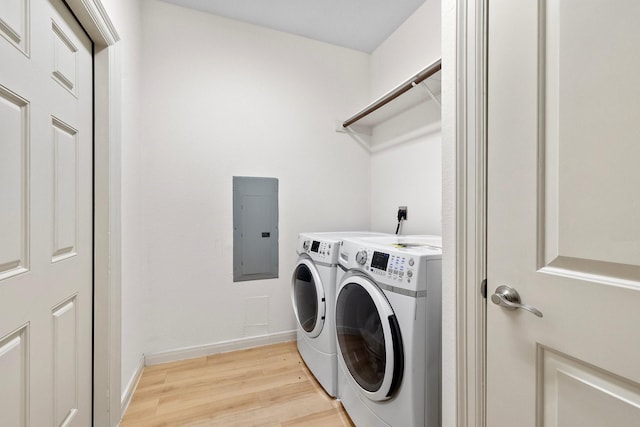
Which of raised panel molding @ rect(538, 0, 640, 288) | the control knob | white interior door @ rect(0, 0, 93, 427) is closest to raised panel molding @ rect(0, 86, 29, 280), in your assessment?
white interior door @ rect(0, 0, 93, 427)

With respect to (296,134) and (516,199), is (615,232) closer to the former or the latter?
(516,199)

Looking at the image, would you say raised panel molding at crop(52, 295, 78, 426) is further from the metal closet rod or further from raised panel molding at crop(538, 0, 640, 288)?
the metal closet rod

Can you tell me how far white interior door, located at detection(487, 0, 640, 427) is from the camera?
0.56m

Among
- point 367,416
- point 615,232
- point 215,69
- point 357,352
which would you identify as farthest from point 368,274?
point 215,69

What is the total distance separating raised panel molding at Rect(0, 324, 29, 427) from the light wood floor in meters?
0.75

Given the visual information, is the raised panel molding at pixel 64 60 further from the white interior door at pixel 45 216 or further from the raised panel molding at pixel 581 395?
the raised panel molding at pixel 581 395

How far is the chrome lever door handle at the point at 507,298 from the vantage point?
0.73m

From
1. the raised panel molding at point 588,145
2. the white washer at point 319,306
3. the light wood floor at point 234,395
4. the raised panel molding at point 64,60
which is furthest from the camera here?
the white washer at point 319,306

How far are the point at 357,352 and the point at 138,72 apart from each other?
2.21m

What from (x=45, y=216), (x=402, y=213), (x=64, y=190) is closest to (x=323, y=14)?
(x=402, y=213)

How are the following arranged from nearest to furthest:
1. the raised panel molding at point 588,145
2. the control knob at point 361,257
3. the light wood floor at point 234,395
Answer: the raised panel molding at point 588,145, the control knob at point 361,257, the light wood floor at point 234,395

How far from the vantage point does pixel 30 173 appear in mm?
852

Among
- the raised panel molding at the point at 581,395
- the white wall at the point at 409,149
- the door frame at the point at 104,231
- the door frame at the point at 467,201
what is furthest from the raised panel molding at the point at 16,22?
the white wall at the point at 409,149

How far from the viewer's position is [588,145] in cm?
61
